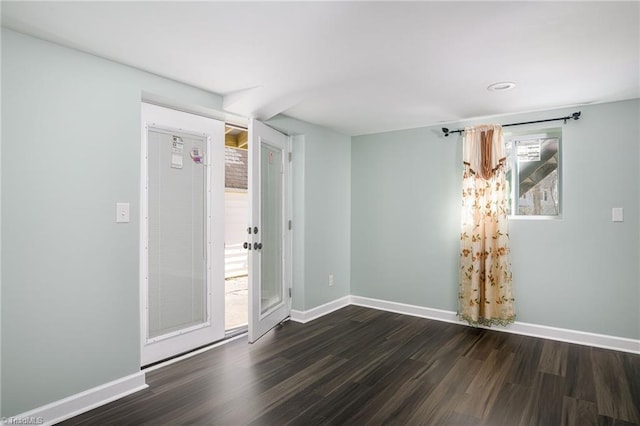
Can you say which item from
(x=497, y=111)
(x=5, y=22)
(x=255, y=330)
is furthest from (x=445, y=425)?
(x=5, y=22)

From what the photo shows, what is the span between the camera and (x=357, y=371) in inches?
112

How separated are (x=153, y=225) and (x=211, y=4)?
1.80 m

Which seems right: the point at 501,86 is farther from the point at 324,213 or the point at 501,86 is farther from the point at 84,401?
the point at 84,401

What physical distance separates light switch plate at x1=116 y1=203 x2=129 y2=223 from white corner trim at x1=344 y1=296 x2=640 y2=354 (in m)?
3.22

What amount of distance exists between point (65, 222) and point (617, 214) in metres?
4.39

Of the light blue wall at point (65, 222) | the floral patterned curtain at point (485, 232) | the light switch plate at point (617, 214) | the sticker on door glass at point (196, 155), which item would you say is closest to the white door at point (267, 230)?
the sticker on door glass at point (196, 155)

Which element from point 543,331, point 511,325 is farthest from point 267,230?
point 543,331

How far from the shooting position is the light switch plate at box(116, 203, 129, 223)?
2.46 m

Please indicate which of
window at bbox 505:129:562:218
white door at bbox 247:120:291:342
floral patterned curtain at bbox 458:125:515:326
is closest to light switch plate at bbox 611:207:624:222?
window at bbox 505:129:562:218

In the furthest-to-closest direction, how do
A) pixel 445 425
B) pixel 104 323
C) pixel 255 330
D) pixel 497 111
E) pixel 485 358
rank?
pixel 497 111
pixel 255 330
pixel 485 358
pixel 104 323
pixel 445 425

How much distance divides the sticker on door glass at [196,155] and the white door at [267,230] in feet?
1.47

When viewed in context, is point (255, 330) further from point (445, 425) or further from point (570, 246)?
point (570, 246)

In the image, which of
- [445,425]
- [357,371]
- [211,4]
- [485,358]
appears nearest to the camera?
[211,4]

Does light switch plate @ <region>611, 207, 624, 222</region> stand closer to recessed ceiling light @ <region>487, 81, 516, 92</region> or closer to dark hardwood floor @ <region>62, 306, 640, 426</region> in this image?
dark hardwood floor @ <region>62, 306, 640, 426</region>
